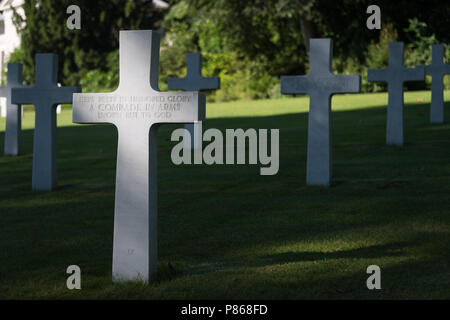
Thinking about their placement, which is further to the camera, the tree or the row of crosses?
the tree

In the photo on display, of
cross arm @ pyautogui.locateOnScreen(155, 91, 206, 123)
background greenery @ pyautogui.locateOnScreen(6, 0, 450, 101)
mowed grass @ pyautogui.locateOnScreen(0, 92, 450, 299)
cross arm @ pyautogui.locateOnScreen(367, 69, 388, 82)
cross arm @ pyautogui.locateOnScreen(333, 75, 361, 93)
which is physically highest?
background greenery @ pyautogui.locateOnScreen(6, 0, 450, 101)

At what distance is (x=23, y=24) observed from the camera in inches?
1551

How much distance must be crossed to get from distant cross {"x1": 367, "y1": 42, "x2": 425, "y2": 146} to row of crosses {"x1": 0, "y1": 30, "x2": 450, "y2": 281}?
18mm

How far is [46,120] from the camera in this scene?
10.3 metres

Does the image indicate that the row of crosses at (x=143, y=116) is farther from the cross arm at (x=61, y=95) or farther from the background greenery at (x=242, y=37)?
the background greenery at (x=242, y=37)

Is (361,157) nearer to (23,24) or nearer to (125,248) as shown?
(125,248)

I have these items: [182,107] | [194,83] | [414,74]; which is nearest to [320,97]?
[182,107]

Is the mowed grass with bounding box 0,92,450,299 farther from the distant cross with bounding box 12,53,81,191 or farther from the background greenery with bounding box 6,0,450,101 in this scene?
the background greenery with bounding box 6,0,450,101

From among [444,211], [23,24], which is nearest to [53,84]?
[444,211]

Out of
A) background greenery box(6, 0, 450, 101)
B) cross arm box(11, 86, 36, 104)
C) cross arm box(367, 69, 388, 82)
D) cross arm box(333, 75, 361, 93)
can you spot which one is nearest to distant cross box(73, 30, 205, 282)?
cross arm box(333, 75, 361, 93)

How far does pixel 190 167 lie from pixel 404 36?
2418cm

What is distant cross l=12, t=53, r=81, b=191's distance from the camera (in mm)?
10336

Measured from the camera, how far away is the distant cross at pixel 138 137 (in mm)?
5379

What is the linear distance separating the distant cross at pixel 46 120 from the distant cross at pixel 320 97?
3032 mm
